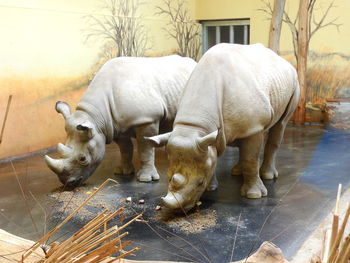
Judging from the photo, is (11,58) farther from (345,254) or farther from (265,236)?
(345,254)

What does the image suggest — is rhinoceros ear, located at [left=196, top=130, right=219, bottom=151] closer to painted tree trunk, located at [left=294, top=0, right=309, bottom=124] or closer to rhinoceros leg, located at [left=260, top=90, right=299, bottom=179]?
rhinoceros leg, located at [left=260, top=90, right=299, bottom=179]

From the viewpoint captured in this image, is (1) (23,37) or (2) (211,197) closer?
(2) (211,197)

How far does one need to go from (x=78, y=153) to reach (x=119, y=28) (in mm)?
4633

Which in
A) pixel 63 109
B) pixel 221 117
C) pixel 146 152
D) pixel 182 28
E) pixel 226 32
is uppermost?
pixel 182 28

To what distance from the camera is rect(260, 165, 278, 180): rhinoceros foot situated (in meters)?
5.98

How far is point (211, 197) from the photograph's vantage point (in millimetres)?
5395

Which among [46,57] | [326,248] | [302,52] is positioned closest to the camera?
[326,248]

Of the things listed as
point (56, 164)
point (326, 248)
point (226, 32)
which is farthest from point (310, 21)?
point (326, 248)

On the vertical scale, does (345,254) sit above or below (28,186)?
above

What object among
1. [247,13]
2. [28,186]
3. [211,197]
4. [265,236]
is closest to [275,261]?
[265,236]

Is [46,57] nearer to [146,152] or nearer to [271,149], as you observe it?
[146,152]

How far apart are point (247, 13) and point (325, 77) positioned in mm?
2472

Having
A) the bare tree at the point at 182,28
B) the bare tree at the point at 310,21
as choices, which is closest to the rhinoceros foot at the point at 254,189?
the bare tree at the point at 310,21

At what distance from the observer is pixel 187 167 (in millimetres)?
4516
